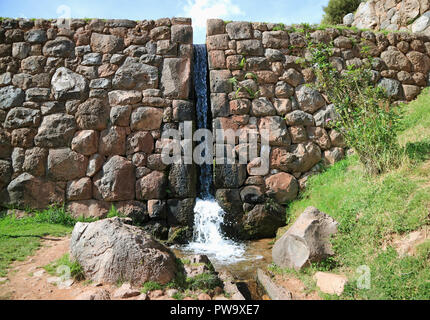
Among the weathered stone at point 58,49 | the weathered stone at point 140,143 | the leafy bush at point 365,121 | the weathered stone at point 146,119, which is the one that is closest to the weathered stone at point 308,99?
the leafy bush at point 365,121

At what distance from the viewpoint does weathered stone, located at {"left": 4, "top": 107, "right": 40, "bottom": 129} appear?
16.0ft

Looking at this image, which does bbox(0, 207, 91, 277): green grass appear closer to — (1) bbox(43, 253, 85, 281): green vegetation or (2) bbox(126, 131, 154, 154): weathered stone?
(1) bbox(43, 253, 85, 281): green vegetation

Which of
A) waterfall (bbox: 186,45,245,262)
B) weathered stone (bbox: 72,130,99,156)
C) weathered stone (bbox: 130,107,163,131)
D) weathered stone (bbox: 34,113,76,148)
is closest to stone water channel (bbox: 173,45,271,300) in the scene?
waterfall (bbox: 186,45,245,262)

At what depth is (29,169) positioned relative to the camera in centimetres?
479

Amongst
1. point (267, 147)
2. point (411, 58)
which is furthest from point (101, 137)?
point (411, 58)

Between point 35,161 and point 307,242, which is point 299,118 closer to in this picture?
point 307,242

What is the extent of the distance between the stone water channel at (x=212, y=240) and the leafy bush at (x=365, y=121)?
205cm

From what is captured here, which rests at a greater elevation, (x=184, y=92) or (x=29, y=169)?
(x=184, y=92)

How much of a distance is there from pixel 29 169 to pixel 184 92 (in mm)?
3021

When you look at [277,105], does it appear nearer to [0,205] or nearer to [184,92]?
[184,92]

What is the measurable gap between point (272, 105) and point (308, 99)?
0.76 meters

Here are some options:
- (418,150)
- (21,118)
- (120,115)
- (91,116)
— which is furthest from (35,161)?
(418,150)

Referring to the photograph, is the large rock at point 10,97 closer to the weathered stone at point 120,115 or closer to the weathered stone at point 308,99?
the weathered stone at point 120,115

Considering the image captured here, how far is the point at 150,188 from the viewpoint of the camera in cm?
482
